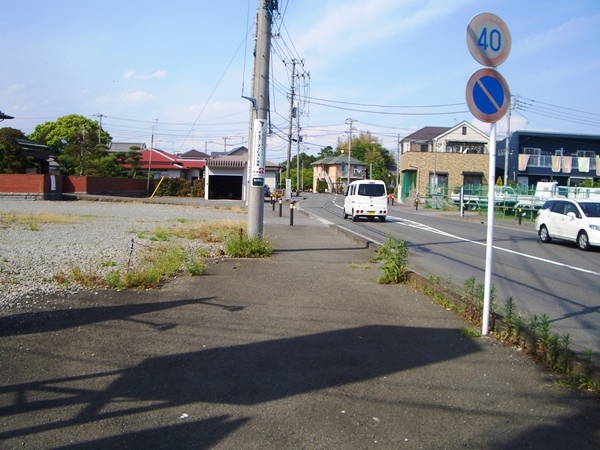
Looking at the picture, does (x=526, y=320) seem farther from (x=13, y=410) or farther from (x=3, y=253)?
(x=3, y=253)

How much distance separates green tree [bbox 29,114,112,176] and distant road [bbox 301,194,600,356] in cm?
3854

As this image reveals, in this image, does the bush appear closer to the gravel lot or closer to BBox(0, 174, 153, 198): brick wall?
the gravel lot

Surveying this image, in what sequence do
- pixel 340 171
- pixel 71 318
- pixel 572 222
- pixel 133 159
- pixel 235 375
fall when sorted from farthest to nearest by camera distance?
pixel 340 171
pixel 133 159
pixel 572 222
pixel 71 318
pixel 235 375

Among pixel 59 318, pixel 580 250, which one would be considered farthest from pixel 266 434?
pixel 580 250

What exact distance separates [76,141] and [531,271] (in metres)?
55.3

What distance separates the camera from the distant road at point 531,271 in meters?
7.52

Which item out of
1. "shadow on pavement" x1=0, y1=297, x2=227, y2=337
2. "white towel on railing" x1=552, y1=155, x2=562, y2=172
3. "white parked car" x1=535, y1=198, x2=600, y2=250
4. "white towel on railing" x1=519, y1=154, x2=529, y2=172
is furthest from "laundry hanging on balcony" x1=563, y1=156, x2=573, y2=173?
"shadow on pavement" x1=0, y1=297, x2=227, y2=337

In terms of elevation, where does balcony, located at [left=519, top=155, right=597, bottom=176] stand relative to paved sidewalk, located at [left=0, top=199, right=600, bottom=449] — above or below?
above

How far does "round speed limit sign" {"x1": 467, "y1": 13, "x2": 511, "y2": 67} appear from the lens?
19.3ft

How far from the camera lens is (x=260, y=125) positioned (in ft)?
41.2

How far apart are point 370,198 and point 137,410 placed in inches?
935

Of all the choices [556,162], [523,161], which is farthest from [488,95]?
[556,162]

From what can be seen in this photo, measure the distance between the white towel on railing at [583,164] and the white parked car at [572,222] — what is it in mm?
34499

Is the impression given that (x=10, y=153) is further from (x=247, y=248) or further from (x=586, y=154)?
(x=586, y=154)
